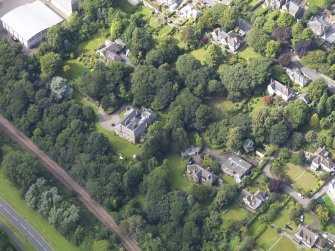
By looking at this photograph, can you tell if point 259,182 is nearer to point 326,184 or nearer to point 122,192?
point 326,184

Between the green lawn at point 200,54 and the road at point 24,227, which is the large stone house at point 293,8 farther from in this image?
the road at point 24,227

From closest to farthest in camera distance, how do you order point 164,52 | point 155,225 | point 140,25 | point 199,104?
1. point 155,225
2. point 199,104
3. point 164,52
4. point 140,25

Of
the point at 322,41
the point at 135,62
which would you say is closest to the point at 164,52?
the point at 135,62

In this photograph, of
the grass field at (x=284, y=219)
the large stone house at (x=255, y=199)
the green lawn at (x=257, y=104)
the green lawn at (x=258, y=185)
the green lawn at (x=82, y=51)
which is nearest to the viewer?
the grass field at (x=284, y=219)

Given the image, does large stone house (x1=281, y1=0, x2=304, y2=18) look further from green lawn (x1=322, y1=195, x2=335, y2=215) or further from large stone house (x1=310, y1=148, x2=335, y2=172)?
green lawn (x1=322, y1=195, x2=335, y2=215)

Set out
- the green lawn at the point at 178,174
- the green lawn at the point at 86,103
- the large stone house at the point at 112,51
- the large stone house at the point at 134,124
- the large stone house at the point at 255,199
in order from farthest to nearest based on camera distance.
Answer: the large stone house at the point at 112,51, the green lawn at the point at 86,103, the large stone house at the point at 134,124, the green lawn at the point at 178,174, the large stone house at the point at 255,199

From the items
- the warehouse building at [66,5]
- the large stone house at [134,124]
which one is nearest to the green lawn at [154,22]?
the warehouse building at [66,5]
